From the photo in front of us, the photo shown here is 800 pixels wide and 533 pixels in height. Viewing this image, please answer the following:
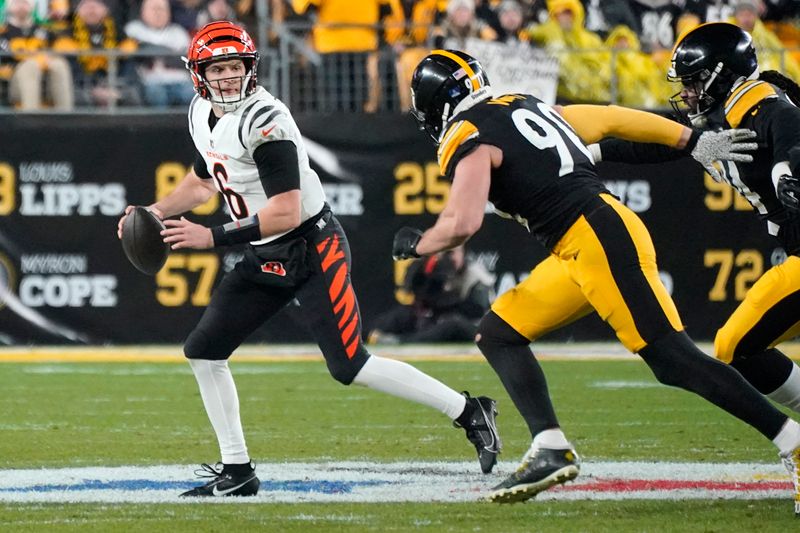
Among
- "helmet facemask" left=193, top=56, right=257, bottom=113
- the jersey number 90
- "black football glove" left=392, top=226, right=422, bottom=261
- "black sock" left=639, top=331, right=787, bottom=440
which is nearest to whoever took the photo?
"black sock" left=639, top=331, right=787, bottom=440

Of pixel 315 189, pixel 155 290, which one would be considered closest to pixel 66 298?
pixel 155 290

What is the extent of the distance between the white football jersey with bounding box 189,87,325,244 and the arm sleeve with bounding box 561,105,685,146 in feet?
3.22

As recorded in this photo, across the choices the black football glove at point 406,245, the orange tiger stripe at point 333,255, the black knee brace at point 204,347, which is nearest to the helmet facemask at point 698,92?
the black football glove at point 406,245

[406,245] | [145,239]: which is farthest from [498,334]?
[145,239]

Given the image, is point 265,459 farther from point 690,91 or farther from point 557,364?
point 557,364

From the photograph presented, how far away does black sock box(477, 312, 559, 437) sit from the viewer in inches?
185

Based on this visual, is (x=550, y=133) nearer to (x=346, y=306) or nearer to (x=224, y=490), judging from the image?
(x=346, y=306)

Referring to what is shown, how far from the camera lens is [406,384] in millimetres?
5141

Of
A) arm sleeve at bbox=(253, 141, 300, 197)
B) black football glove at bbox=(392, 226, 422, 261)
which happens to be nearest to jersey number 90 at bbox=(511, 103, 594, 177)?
black football glove at bbox=(392, 226, 422, 261)

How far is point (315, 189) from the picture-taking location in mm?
5246

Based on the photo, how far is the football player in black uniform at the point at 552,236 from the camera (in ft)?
14.6

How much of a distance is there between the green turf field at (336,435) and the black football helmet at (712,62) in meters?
1.47

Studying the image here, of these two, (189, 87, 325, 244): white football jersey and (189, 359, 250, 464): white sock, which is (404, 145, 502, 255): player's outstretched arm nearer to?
(189, 87, 325, 244): white football jersey

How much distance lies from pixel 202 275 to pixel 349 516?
6.50 meters
